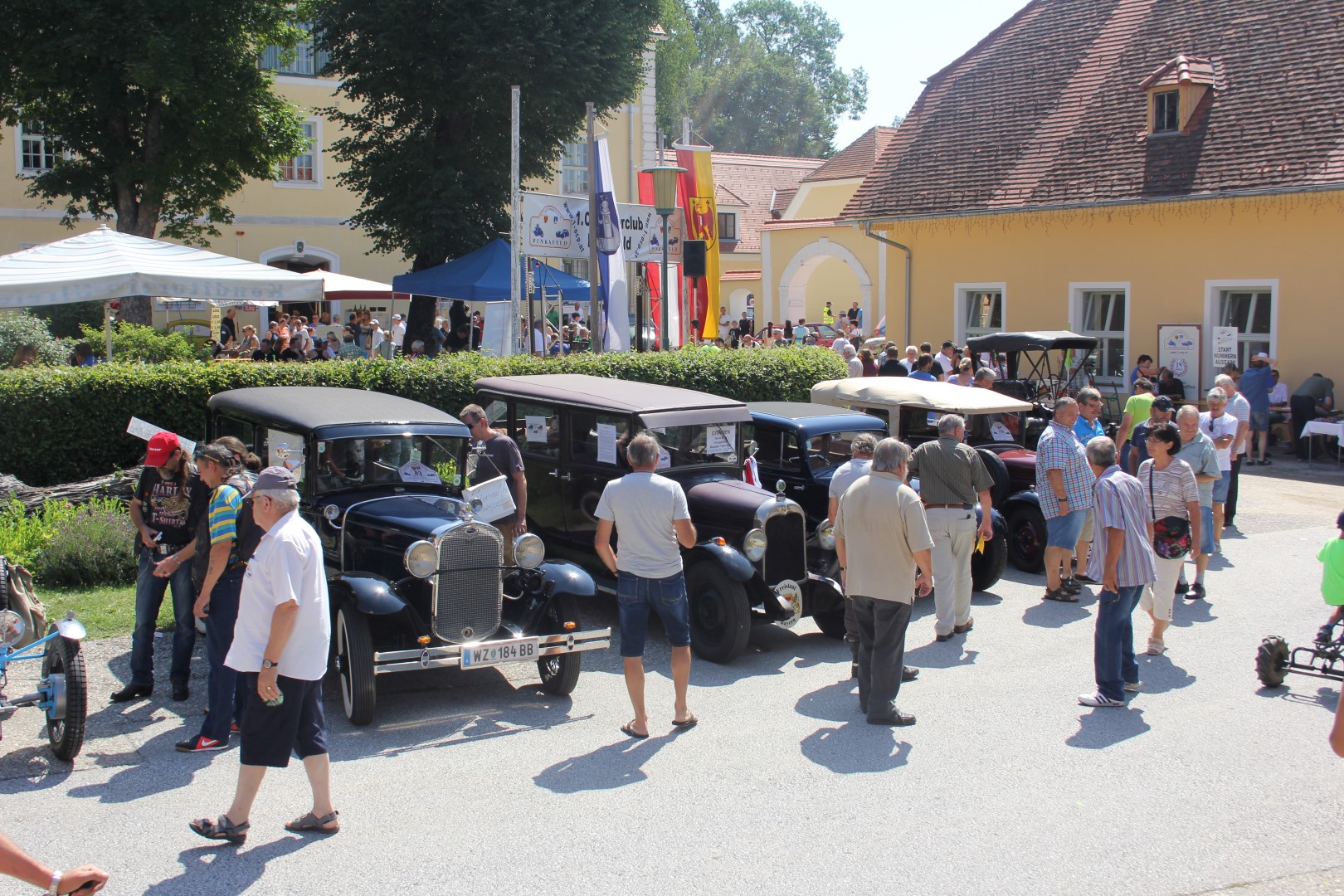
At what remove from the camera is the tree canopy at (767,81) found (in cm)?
8762

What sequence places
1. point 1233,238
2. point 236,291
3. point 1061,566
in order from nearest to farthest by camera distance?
point 1061,566 < point 236,291 < point 1233,238

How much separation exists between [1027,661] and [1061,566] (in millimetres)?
2059

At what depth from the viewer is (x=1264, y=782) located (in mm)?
6035

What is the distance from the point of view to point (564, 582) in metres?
7.40

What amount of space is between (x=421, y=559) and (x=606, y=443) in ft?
8.48

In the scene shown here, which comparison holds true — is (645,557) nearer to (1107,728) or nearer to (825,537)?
(825,537)

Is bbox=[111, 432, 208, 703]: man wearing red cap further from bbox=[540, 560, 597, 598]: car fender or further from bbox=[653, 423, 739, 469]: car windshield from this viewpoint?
bbox=[653, 423, 739, 469]: car windshield

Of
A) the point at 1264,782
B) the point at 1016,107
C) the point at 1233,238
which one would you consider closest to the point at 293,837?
the point at 1264,782

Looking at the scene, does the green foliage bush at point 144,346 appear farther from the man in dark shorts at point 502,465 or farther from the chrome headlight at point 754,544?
the chrome headlight at point 754,544

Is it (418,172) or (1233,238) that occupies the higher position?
(418,172)

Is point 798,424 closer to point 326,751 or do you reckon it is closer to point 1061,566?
point 1061,566

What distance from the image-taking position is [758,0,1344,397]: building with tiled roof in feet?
62.6

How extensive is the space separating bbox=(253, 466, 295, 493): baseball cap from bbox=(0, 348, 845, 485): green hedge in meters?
7.16

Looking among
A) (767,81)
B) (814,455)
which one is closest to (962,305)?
(814,455)
